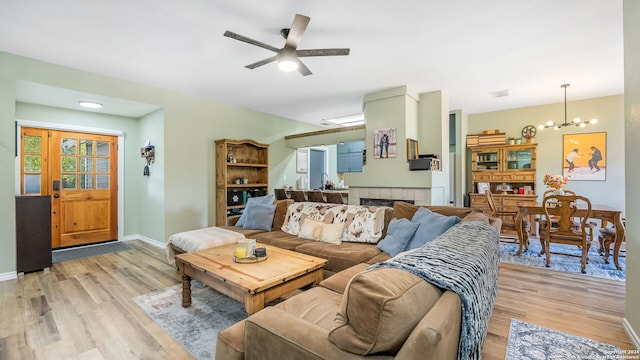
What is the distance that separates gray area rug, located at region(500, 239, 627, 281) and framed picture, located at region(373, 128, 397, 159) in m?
2.29

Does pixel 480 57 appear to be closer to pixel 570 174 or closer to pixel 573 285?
pixel 573 285

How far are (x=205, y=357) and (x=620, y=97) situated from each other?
7453mm

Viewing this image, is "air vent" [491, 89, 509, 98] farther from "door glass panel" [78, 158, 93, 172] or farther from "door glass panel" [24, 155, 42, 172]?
"door glass panel" [24, 155, 42, 172]

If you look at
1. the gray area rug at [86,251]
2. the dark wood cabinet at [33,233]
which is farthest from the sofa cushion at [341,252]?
the gray area rug at [86,251]

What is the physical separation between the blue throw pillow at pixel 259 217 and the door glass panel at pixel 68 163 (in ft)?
10.9

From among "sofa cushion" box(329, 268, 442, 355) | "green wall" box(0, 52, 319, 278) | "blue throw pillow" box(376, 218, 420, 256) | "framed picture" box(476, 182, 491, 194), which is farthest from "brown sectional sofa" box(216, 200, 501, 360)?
"framed picture" box(476, 182, 491, 194)

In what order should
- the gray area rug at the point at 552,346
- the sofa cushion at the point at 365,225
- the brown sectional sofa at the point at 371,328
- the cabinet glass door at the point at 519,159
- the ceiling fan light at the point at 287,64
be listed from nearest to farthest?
the brown sectional sofa at the point at 371,328 → the gray area rug at the point at 552,346 → the ceiling fan light at the point at 287,64 → the sofa cushion at the point at 365,225 → the cabinet glass door at the point at 519,159

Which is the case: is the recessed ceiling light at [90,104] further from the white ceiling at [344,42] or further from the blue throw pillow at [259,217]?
the blue throw pillow at [259,217]

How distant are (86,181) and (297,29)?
4.85 metres

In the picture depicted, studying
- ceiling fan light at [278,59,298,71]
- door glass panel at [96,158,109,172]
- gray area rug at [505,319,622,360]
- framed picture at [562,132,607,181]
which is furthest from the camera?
framed picture at [562,132,607,181]

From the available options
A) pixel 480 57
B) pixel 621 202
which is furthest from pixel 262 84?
pixel 621 202

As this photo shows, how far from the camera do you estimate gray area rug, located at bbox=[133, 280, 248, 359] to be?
2.04 meters

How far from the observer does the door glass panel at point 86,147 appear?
16.1 ft

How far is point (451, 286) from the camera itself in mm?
1074
